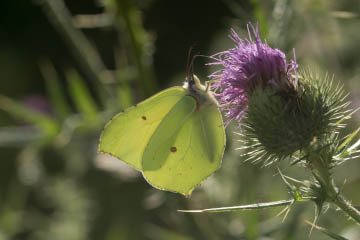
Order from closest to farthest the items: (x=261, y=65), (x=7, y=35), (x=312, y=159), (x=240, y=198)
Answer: (x=312, y=159) → (x=261, y=65) → (x=240, y=198) → (x=7, y=35)

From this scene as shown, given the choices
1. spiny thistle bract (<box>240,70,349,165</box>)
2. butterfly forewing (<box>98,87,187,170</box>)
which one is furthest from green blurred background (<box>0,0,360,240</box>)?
butterfly forewing (<box>98,87,187,170</box>)

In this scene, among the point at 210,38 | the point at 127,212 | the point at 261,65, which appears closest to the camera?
the point at 261,65

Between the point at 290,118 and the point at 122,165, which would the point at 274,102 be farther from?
the point at 122,165

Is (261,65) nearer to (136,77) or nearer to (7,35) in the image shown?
(136,77)

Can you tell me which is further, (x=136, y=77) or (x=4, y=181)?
(x=4, y=181)

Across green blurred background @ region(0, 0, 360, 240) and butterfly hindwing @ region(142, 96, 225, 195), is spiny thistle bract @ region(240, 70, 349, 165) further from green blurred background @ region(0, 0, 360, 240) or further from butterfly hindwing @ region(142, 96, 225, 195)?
butterfly hindwing @ region(142, 96, 225, 195)

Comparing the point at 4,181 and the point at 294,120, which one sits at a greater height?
the point at 294,120

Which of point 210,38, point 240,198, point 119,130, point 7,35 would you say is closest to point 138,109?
point 119,130
